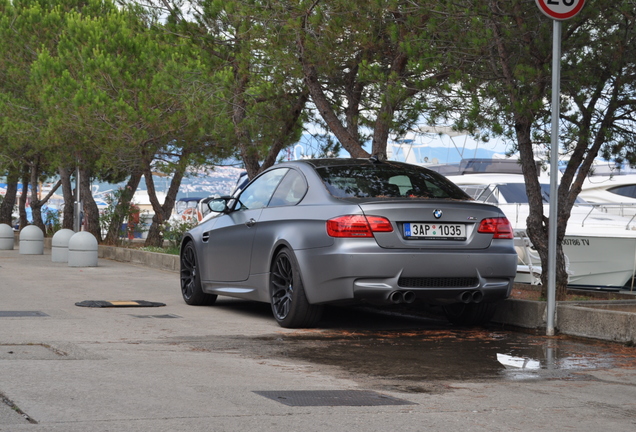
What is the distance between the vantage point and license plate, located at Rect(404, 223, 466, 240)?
8344 mm

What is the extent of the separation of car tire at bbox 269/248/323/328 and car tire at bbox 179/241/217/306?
2.09 m

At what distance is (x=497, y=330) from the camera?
30.7 feet

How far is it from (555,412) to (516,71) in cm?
557

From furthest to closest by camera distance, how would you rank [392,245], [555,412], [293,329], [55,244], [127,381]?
[55,244] → [293,329] → [392,245] → [127,381] → [555,412]

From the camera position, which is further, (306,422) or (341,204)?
(341,204)

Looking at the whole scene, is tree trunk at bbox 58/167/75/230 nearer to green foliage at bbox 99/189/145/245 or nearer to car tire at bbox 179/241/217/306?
green foliage at bbox 99/189/145/245

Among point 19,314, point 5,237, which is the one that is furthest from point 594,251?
point 5,237

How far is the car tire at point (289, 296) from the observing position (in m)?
8.71

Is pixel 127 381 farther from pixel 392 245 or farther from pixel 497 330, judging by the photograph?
pixel 497 330

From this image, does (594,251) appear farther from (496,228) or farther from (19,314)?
(19,314)

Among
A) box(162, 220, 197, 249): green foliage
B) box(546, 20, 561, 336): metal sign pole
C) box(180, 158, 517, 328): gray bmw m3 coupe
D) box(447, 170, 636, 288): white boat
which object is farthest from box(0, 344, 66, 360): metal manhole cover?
box(162, 220, 197, 249): green foliage

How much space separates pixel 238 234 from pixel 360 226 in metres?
2.20

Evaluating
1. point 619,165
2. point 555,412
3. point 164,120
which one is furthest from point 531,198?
point 164,120

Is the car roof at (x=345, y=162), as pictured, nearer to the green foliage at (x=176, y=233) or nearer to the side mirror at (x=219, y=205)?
the side mirror at (x=219, y=205)
